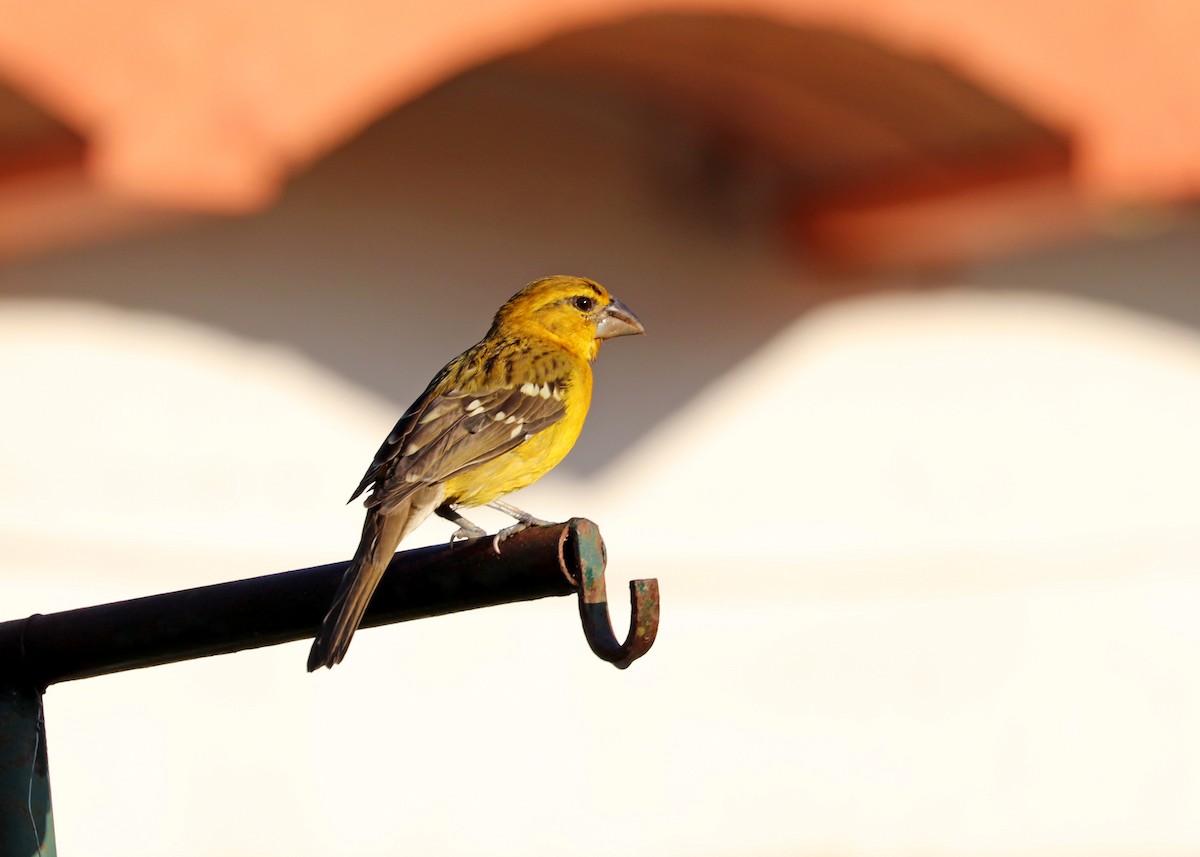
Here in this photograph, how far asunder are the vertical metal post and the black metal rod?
1.2 inches

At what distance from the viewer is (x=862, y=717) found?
8.19 meters

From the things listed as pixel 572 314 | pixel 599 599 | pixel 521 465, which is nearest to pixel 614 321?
pixel 572 314

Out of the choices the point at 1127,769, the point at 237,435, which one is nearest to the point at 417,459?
the point at 237,435

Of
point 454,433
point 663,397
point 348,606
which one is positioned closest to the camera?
point 348,606

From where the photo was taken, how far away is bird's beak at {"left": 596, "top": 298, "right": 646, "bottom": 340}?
4.98 metres

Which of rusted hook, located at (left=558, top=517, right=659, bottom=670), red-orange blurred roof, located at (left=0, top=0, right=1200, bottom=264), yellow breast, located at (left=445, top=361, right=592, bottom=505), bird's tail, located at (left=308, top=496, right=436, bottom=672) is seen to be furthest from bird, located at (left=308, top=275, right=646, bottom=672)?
red-orange blurred roof, located at (left=0, top=0, right=1200, bottom=264)

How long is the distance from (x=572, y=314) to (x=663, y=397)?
312 centimetres

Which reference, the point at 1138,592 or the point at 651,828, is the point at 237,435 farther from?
the point at 1138,592

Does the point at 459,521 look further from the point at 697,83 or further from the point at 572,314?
the point at 697,83

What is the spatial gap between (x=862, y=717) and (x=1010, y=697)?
2.54 ft

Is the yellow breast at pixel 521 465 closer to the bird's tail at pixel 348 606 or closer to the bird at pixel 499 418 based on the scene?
the bird at pixel 499 418

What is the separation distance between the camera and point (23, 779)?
2160mm

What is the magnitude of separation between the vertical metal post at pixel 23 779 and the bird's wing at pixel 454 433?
1.53m

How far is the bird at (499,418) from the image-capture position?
3.86 metres
